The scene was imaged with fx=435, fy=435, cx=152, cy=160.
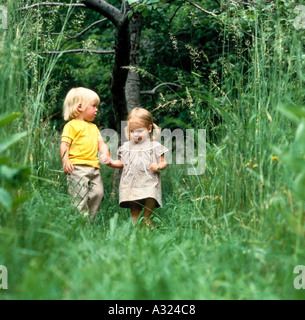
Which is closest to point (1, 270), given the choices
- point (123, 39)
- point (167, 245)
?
point (167, 245)

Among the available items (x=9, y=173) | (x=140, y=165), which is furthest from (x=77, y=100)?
(x=9, y=173)

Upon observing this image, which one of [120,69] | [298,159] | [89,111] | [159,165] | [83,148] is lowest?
[298,159]

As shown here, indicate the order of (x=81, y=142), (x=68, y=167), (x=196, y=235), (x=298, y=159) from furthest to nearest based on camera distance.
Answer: (x=81, y=142) → (x=68, y=167) → (x=196, y=235) → (x=298, y=159)

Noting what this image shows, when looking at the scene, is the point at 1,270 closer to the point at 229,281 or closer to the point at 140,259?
the point at 140,259

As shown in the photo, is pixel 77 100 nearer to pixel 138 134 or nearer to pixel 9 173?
pixel 138 134

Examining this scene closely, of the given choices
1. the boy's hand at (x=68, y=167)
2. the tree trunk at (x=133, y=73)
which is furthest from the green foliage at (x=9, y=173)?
the tree trunk at (x=133, y=73)

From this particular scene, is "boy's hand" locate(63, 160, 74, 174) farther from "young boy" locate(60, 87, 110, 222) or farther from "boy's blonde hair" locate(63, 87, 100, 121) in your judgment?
"boy's blonde hair" locate(63, 87, 100, 121)

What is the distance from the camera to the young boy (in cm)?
348

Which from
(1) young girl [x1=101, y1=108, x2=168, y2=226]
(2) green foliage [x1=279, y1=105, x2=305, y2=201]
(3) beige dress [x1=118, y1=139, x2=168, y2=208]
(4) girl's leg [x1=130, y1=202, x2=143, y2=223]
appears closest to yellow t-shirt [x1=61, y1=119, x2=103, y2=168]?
(1) young girl [x1=101, y1=108, x2=168, y2=226]

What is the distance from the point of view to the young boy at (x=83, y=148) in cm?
348

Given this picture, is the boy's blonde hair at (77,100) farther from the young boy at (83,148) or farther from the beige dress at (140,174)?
the beige dress at (140,174)

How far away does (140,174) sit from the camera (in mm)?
3604

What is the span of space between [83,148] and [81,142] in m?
0.05
